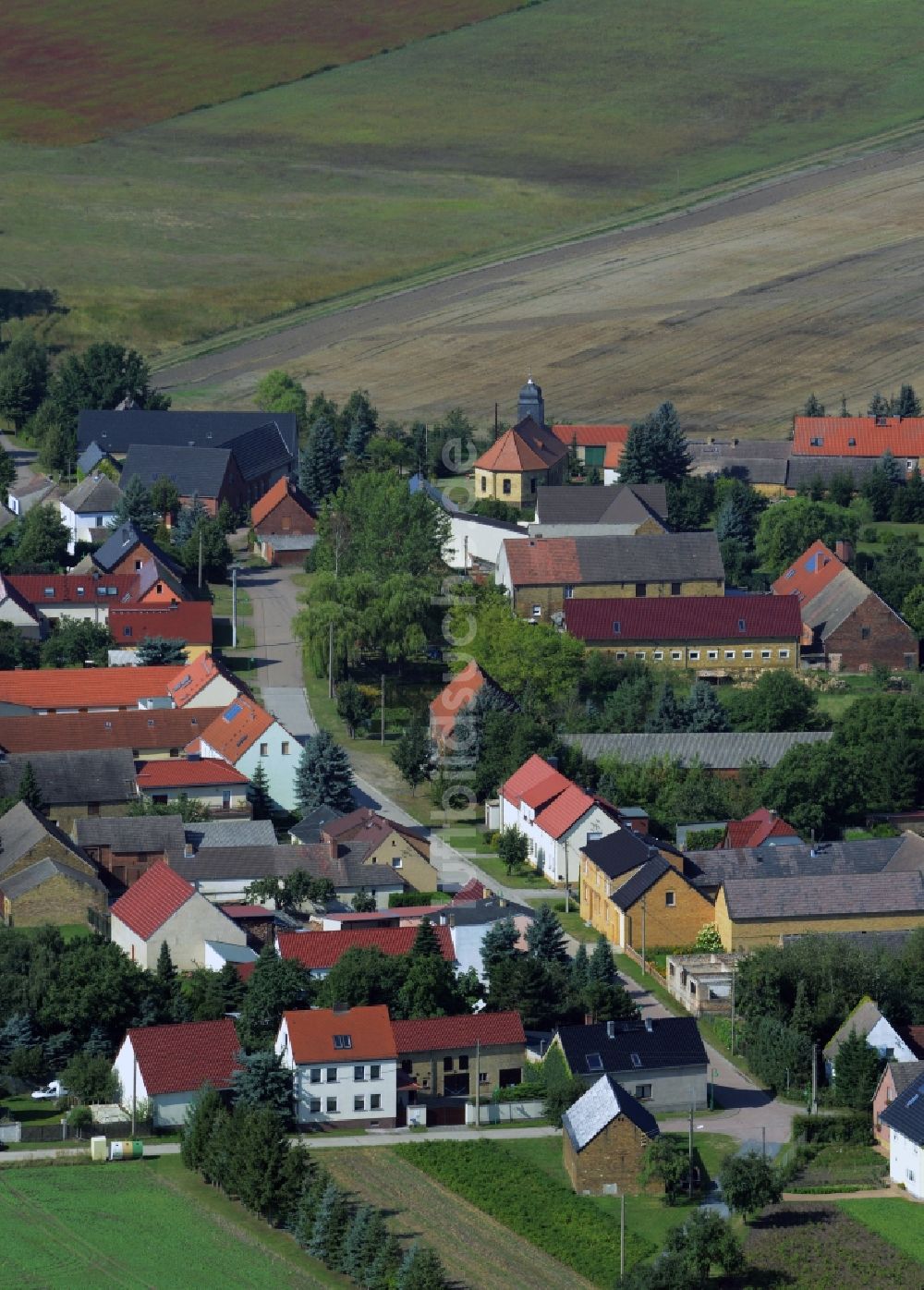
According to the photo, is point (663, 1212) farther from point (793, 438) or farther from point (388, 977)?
point (793, 438)

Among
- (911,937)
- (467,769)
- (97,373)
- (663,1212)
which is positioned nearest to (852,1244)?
(663,1212)

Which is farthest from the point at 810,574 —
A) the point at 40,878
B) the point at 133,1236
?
the point at 133,1236

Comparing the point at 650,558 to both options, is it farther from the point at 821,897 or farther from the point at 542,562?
the point at 821,897

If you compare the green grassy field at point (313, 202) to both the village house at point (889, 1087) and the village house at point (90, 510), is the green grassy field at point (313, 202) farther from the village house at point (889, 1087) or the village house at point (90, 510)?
the village house at point (889, 1087)

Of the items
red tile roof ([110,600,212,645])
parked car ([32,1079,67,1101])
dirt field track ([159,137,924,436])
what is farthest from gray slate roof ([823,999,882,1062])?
dirt field track ([159,137,924,436])

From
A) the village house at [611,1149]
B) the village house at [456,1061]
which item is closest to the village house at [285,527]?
the village house at [456,1061]

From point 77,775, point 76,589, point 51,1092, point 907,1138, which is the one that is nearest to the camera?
point 907,1138
